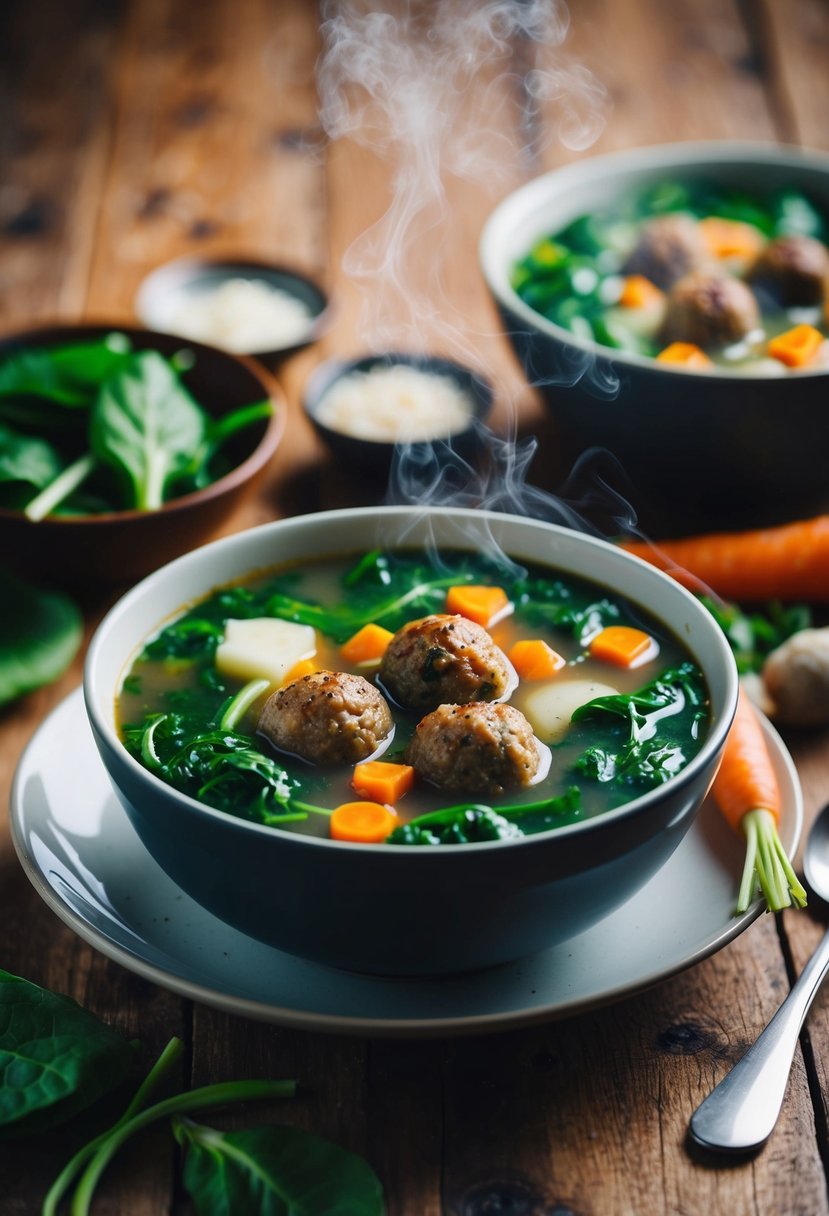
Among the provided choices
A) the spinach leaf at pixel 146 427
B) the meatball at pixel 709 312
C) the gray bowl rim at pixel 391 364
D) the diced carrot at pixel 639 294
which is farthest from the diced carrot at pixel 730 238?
the spinach leaf at pixel 146 427

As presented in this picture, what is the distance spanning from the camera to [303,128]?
6641 millimetres

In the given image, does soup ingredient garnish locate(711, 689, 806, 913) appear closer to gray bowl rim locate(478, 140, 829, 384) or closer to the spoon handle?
the spoon handle

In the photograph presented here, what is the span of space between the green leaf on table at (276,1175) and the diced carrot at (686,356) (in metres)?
2.65

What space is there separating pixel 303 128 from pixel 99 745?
4834mm

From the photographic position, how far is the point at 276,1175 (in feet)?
7.49

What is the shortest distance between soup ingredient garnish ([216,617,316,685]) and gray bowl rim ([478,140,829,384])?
4.80 ft

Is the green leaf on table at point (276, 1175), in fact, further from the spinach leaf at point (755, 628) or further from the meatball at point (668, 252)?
the meatball at point (668, 252)

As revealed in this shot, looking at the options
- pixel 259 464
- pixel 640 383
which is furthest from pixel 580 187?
pixel 259 464

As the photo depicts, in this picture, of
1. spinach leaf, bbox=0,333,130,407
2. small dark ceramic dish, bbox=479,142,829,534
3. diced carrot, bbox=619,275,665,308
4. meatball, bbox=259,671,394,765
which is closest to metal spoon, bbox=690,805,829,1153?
meatball, bbox=259,671,394,765

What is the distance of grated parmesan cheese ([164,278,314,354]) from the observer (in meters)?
4.99

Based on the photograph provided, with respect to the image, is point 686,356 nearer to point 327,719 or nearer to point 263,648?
point 263,648

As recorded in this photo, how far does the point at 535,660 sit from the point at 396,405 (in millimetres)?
1790

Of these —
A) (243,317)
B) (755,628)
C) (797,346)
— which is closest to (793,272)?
(797,346)

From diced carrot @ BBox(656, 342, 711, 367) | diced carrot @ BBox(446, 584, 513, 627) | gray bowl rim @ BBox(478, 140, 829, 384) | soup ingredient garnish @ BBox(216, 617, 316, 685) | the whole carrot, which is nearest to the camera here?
soup ingredient garnish @ BBox(216, 617, 316, 685)
